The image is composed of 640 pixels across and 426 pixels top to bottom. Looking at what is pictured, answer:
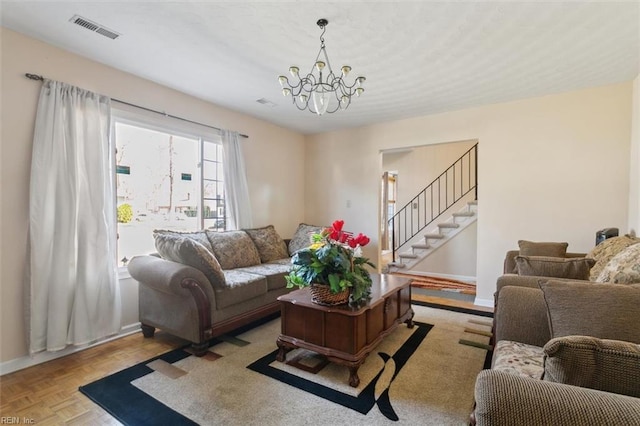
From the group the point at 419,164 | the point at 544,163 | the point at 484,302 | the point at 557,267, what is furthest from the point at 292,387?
the point at 419,164

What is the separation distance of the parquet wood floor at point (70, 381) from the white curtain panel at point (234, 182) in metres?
1.72

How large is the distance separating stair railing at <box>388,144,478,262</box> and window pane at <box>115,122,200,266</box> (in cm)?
440

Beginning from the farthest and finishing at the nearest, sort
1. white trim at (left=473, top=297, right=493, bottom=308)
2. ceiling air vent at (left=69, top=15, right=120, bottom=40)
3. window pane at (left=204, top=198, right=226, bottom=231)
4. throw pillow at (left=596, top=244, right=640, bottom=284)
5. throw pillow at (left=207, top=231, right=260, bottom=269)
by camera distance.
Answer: window pane at (left=204, top=198, right=226, bottom=231)
white trim at (left=473, top=297, right=493, bottom=308)
throw pillow at (left=207, top=231, right=260, bottom=269)
ceiling air vent at (left=69, top=15, right=120, bottom=40)
throw pillow at (left=596, top=244, right=640, bottom=284)

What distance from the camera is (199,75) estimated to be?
307 centimetres

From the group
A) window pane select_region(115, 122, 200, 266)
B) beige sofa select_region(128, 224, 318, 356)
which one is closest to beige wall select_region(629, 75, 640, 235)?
beige sofa select_region(128, 224, 318, 356)

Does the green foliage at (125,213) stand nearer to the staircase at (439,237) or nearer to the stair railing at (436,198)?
the staircase at (439,237)

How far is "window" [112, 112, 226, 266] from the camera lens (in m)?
3.16

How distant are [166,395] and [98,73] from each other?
2.91 metres

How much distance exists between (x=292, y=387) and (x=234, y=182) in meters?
2.81

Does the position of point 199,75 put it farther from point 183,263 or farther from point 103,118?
point 183,263

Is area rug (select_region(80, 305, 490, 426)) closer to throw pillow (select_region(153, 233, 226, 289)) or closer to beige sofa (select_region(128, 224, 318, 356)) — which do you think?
beige sofa (select_region(128, 224, 318, 356))

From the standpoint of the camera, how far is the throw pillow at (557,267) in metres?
1.97

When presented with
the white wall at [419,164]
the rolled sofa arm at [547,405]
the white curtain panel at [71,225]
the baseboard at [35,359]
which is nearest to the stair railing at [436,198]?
the white wall at [419,164]

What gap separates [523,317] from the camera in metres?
1.75
